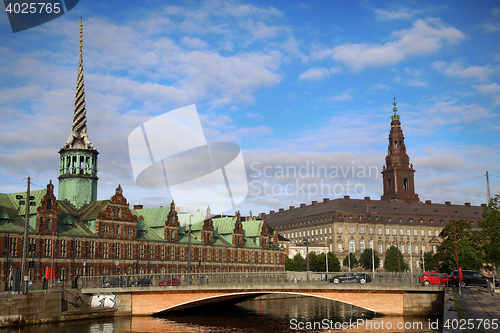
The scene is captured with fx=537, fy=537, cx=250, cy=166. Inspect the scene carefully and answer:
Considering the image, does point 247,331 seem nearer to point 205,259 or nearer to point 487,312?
point 487,312

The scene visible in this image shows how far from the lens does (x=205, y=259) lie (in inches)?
4513

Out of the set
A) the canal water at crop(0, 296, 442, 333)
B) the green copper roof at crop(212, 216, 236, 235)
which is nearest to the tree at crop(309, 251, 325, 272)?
the green copper roof at crop(212, 216, 236, 235)

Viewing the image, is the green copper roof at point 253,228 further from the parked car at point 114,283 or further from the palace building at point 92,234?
the parked car at point 114,283

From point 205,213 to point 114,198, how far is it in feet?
106

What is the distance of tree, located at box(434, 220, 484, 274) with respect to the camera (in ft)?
306

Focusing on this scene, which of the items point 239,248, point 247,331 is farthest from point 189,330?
point 239,248

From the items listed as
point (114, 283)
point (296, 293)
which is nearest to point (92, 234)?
point (114, 283)

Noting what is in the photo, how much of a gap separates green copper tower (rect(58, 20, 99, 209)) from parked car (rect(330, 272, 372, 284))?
167ft

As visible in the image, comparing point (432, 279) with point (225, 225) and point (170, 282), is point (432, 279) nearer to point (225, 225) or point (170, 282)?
point (170, 282)

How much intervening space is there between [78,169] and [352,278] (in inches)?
2174

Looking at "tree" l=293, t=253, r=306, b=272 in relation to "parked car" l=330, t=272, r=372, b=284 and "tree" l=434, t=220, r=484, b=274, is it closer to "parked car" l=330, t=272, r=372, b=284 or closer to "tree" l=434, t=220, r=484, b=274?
"tree" l=434, t=220, r=484, b=274

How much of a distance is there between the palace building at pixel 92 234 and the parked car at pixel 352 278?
26723 millimetres

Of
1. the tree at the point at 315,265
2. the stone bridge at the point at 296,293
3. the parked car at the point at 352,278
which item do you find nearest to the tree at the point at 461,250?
the parked car at the point at 352,278

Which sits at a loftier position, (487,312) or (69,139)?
(69,139)
